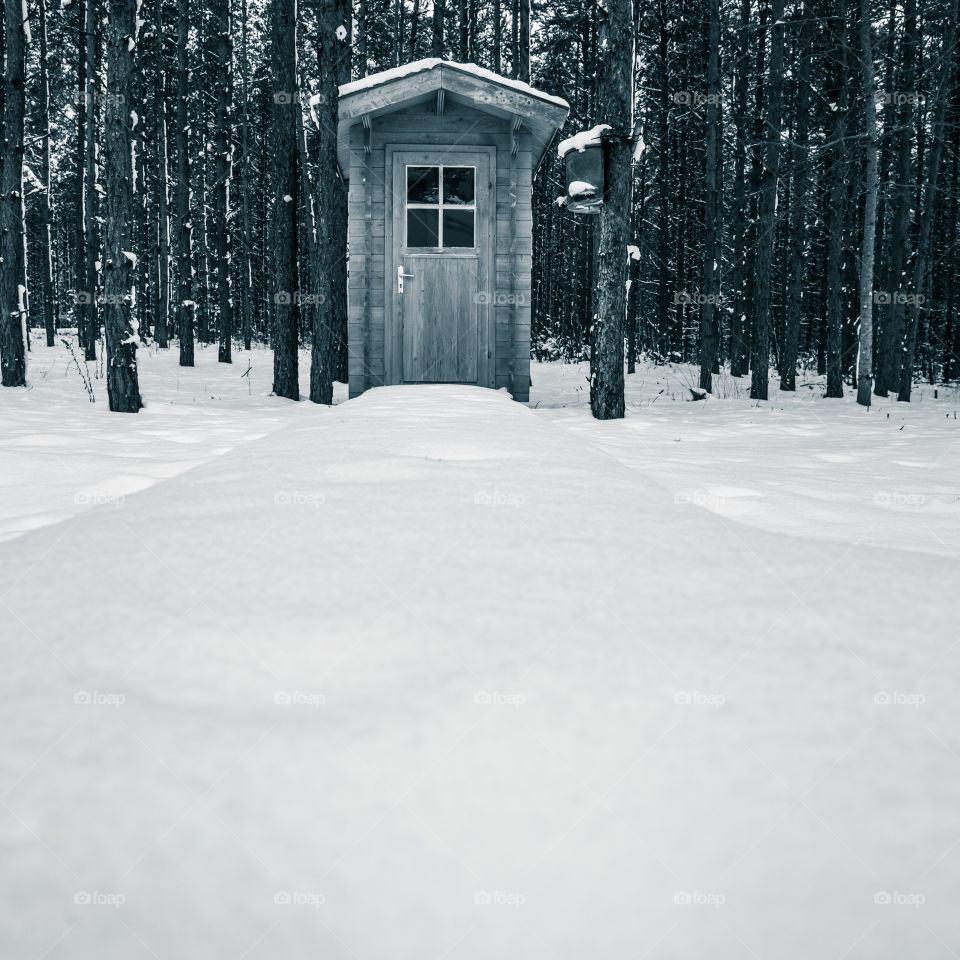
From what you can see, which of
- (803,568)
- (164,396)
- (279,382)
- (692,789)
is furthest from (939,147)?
(692,789)

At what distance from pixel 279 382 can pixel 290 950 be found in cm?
1163

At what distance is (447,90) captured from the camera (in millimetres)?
9164

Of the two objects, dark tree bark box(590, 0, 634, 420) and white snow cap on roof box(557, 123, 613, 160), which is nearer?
dark tree bark box(590, 0, 634, 420)

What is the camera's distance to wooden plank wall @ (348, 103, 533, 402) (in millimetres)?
9523

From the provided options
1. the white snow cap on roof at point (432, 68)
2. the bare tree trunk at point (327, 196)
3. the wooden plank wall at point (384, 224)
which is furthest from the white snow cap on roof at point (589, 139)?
the bare tree trunk at point (327, 196)

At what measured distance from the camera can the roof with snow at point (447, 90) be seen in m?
8.90

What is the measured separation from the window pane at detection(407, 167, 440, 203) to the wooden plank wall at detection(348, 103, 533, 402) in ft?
0.67

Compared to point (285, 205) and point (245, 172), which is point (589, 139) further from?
point (245, 172)

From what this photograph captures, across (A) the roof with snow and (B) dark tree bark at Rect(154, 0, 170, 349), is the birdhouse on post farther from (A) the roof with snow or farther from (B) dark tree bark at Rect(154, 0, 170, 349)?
(B) dark tree bark at Rect(154, 0, 170, 349)

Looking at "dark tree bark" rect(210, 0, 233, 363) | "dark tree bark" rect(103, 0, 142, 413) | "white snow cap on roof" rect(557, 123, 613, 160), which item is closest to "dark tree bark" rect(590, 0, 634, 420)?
"white snow cap on roof" rect(557, 123, 613, 160)

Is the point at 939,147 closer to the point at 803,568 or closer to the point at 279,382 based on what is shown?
the point at 279,382

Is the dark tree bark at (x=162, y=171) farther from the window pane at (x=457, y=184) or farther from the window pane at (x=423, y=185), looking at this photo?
the window pane at (x=457, y=184)

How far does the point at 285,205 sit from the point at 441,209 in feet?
10.7

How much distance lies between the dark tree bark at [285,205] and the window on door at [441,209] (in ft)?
8.30
